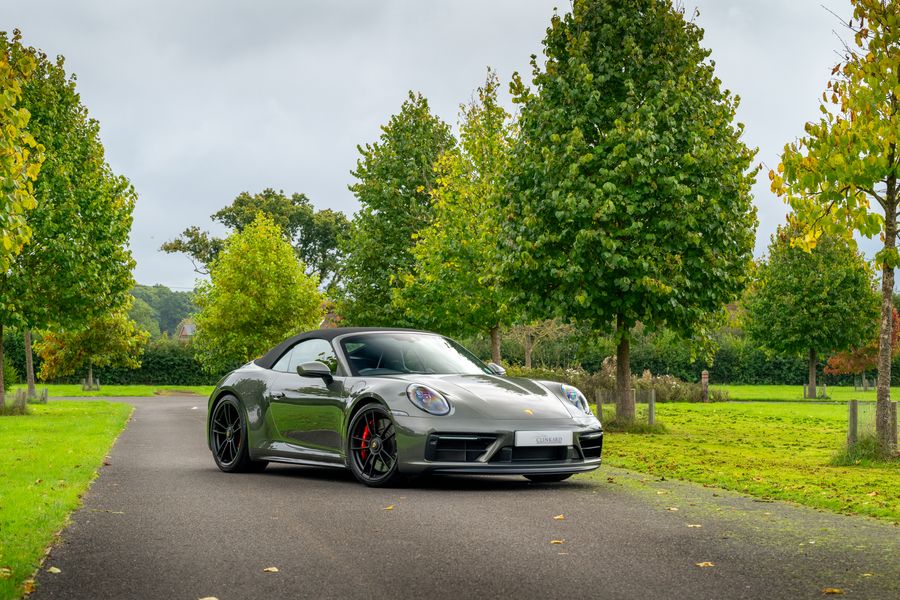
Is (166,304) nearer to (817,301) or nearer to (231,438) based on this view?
(817,301)

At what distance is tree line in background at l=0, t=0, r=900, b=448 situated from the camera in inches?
527

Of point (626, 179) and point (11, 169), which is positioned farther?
point (626, 179)

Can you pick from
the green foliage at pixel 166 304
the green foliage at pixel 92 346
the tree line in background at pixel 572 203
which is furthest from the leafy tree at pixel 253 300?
the green foliage at pixel 166 304

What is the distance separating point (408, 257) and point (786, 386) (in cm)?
3625

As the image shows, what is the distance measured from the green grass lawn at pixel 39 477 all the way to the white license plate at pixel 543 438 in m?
3.81

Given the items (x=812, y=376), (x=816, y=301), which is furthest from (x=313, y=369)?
(x=816, y=301)

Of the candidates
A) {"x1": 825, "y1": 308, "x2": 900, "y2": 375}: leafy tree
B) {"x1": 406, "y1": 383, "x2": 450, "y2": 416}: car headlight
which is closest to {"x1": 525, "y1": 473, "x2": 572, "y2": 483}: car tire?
{"x1": 406, "y1": 383, "x2": 450, "y2": 416}: car headlight

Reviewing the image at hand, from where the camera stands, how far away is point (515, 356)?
58.1 m

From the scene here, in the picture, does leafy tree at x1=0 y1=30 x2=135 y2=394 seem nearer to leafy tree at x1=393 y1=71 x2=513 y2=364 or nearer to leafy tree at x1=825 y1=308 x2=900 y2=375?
leafy tree at x1=393 y1=71 x2=513 y2=364

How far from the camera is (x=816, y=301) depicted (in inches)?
1921

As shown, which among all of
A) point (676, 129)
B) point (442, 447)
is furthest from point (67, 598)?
point (676, 129)

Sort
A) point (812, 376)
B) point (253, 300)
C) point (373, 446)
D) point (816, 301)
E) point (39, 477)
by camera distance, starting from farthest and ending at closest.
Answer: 1. point (816, 301)
2. point (812, 376)
3. point (253, 300)
4. point (39, 477)
5. point (373, 446)

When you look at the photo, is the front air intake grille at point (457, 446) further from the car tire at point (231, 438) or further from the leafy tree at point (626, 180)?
the leafy tree at point (626, 180)

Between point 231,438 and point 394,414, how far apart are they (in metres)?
2.93
